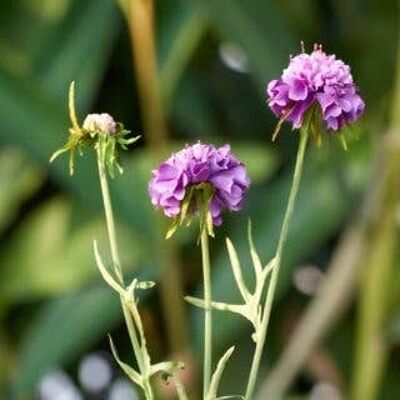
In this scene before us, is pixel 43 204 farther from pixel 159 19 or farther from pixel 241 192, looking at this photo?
pixel 241 192

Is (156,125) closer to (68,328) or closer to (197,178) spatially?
(68,328)

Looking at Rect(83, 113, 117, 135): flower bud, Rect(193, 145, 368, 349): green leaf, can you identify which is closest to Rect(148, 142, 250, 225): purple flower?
Rect(83, 113, 117, 135): flower bud

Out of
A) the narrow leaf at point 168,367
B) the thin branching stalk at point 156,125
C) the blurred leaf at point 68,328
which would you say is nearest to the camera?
the narrow leaf at point 168,367

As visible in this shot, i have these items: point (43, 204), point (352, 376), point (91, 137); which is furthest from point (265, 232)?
point (91, 137)

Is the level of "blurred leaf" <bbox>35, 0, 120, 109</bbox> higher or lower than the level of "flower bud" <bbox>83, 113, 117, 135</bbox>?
higher

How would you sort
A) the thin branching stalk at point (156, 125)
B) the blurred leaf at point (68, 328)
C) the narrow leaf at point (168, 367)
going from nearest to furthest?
1. the narrow leaf at point (168, 367)
2. the thin branching stalk at point (156, 125)
3. the blurred leaf at point (68, 328)

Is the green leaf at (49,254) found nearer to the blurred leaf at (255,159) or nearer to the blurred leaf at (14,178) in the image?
the blurred leaf at (14,178)

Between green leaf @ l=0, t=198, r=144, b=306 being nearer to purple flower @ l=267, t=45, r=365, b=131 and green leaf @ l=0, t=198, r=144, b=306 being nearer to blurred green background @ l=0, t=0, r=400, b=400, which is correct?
blurred green background @ l=0, t=0, r=400, b=400

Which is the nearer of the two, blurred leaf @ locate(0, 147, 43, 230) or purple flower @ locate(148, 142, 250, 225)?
purple flower @ locate(148, 142, 250, 225)

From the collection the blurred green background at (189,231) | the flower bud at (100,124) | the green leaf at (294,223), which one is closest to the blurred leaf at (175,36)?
the blurred green background at (189,231)
